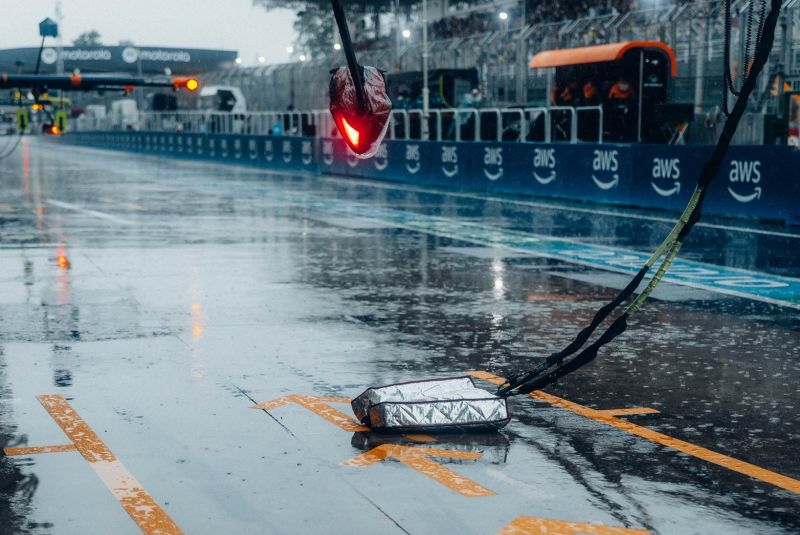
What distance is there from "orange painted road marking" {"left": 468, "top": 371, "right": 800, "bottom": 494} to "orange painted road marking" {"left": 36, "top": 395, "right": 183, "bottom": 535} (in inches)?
106

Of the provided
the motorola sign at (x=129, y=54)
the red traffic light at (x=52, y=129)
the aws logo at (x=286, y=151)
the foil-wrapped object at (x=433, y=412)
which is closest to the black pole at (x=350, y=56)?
the foil-wrapped object at (x=433, y=412)

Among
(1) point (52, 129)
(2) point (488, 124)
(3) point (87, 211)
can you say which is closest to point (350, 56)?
(3) point (87, 211)

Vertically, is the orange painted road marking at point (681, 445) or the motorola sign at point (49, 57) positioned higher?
the motorola sign at point (49, 57)

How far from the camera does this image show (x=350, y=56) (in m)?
6.57

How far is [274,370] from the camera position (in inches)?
342

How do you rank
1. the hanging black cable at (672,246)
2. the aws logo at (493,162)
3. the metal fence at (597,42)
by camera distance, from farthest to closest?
1. the aws logo at (493,162)
2. the metal fence at (597,42)
3. the hanging black cable at (672,246)

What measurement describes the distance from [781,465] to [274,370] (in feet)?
12.1

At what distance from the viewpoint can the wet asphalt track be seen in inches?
218

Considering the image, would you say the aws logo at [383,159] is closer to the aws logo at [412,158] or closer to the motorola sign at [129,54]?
the aws logo at [412,158]

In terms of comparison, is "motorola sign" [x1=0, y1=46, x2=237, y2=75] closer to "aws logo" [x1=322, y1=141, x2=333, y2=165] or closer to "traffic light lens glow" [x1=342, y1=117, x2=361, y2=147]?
"aws logo" [x1=322, y1=141, x2=333, y2=165]

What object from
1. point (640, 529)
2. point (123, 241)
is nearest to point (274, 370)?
point (640, 529)

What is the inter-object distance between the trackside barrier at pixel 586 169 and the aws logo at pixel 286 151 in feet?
0.11

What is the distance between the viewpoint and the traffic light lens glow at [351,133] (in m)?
7.04

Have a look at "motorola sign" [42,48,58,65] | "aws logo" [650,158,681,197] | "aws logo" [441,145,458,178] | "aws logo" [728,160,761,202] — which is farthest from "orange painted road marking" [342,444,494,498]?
"motorola sign" [42,48,58,65]
